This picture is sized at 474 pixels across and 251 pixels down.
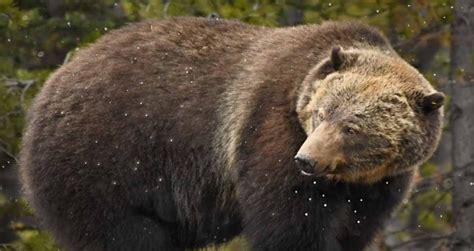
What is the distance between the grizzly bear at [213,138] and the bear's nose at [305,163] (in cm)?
43

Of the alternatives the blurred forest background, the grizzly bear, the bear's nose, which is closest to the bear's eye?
the grizzly bear

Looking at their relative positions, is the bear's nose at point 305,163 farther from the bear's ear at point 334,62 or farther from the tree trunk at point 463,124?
the tree trunk at point 463,124

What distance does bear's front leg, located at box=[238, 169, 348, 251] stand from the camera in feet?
22.8

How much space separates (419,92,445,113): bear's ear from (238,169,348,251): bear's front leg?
2.42 ft

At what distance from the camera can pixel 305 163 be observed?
6363mm

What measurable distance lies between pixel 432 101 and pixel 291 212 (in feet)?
3.38

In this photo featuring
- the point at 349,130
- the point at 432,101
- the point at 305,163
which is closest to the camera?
the point at 305,163

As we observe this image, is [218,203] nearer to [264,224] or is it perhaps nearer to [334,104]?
[264,224]

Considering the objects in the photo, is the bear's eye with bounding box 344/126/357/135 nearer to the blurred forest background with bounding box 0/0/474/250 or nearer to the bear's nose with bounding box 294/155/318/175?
the bear's nose with bounding box 294/155/318/175

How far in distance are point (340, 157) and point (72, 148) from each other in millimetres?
1804

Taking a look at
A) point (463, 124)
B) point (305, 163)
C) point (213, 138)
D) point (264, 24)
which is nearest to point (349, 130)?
point (305, 163)

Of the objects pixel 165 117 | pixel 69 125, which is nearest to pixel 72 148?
pixel 69 125

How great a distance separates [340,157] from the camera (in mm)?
6664

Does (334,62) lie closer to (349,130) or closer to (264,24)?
(349,130)
